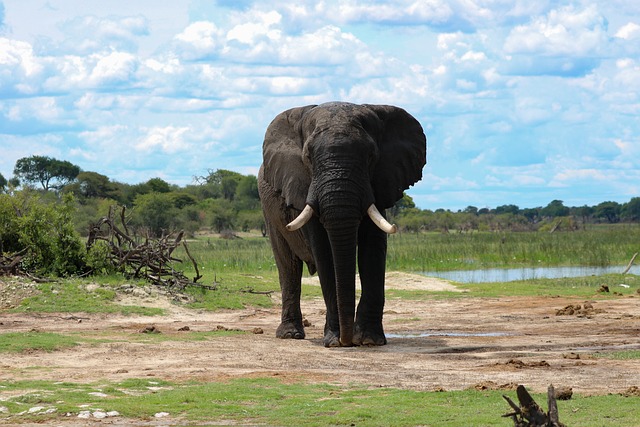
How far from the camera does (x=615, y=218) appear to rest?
116000 mm

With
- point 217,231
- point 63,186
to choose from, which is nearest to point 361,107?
point 217,231

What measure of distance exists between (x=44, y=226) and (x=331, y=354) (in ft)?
32.7

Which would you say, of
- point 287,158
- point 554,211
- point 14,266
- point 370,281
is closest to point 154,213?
point 14,266

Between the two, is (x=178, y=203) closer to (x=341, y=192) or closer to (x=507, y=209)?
(x=341, y=192)

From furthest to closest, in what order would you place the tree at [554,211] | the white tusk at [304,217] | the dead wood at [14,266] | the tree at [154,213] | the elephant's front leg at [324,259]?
the tree at [554,211] → the tree at [154,213] → the dead wood at [14,266] → the elephant's front leg at [324,259] → the white tusk at [304,217]

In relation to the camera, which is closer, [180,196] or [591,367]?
[591,367]

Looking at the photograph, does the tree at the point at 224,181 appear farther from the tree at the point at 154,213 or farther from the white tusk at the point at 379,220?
the white tusk at the point at 379,220

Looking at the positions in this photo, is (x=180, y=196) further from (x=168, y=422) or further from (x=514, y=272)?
(x=168, y=422)

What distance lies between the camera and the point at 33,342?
44.6ft

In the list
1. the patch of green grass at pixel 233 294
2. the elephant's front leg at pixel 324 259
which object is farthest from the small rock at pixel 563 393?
the patch of green grass at pixel 233 294

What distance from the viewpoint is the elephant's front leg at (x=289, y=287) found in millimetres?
15512

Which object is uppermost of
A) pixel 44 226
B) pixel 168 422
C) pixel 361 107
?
pixel 361 107

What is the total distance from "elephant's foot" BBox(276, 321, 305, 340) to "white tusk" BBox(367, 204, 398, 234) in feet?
9.23

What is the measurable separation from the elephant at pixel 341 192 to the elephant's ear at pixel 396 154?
0.04 ft
